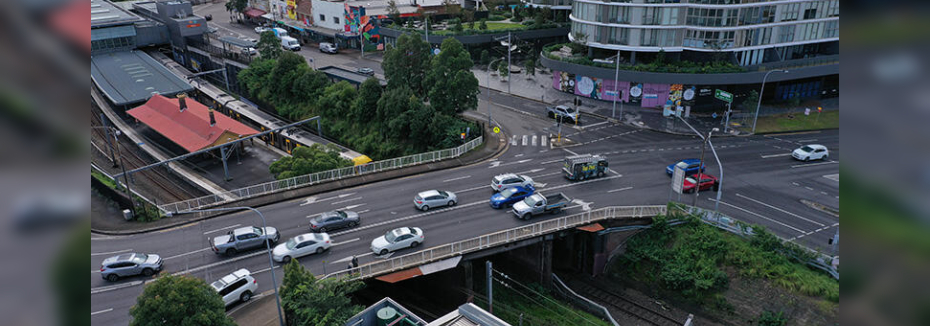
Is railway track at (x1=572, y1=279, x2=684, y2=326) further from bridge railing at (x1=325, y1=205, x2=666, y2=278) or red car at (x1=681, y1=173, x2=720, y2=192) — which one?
red car at (x1=681, y1=173, x2=720, y2=192)

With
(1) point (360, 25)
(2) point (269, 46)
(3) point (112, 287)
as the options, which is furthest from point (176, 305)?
(1) point (360, 25)

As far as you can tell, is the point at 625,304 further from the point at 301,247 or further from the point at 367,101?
the point at 367,101

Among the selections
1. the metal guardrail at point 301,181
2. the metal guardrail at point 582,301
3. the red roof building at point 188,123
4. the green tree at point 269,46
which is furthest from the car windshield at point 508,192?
the green tree at point 269,46

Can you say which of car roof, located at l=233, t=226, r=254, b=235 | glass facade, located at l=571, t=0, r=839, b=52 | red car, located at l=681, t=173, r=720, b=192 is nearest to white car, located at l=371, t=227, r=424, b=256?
car roof, located at l=233, t=226, r=254, b=235

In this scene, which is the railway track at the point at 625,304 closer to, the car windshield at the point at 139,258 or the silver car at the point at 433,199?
the silver car at the point at 433,199
